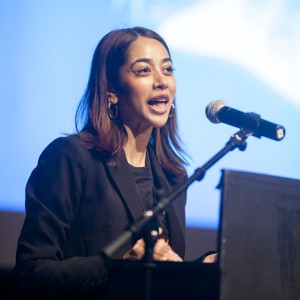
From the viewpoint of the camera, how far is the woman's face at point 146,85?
85.8 inches

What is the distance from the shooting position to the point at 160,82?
218cm

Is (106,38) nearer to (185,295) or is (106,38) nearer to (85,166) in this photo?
(85,166)

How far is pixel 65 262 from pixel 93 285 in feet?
0.40

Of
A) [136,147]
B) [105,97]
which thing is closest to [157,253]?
[136,147]

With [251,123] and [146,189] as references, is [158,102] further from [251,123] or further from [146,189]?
[251,123]

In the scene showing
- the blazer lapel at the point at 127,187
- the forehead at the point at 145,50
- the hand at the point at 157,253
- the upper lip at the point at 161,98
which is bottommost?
the hand at the point at 157,253

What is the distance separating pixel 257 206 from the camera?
54.8 inches

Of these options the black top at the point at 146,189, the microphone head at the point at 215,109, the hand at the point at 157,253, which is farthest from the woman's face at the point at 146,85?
the hand at the point at 157,253

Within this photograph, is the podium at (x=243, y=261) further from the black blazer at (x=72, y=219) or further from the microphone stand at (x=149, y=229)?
the black blazer at (x=72, y=219)

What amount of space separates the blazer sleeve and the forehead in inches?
16.3

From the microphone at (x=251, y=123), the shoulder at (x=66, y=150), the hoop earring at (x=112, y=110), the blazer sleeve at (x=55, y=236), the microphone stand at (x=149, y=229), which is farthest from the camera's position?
the hoop earring at (x=112, y=110)

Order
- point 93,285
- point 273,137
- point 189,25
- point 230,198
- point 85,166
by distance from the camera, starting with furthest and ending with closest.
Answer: point 189,25, point 85,166, point 93,285, point 273,137, point 230,198

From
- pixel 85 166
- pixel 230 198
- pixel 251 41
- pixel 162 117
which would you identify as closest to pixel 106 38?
pixel 162 117

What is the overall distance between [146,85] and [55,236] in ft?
2.20
